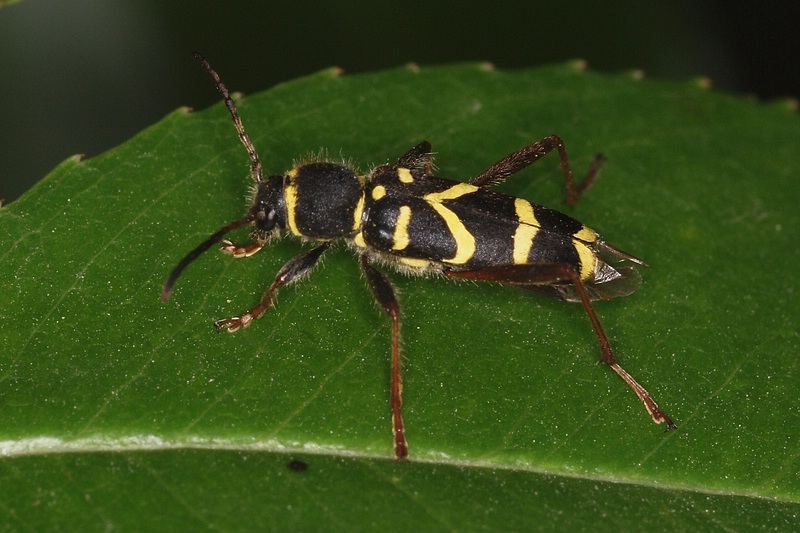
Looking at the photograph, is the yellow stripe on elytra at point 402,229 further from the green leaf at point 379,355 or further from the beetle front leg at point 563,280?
the beetle front leg at point 563,280

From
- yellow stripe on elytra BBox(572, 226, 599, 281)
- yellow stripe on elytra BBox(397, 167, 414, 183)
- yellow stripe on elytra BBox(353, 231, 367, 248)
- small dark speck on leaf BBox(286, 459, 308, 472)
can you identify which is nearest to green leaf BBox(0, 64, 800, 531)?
small dark speck on leaf BBox(286, 459, 308, 472)

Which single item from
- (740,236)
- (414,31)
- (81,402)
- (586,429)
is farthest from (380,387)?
(414,31)

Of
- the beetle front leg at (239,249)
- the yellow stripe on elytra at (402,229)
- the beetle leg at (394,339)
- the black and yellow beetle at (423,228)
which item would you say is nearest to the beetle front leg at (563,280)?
the black and yellow beetle at (423,228)

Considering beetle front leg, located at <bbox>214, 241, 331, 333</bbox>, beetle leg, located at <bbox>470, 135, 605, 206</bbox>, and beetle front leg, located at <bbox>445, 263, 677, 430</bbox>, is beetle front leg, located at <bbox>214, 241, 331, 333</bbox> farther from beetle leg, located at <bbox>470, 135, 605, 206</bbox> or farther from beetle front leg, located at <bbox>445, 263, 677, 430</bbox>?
beetle leg, located at <bbox>470, 135, 605, 206</bbox>

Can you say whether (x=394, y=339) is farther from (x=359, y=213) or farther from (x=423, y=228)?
(x=359, y=213)

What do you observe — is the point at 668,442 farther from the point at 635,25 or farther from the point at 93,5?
the point at 93,5

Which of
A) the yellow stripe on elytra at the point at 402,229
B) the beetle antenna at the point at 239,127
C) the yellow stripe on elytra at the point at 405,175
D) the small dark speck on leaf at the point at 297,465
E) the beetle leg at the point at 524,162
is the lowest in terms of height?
the small dark speck on leaf at the point at 297,465
